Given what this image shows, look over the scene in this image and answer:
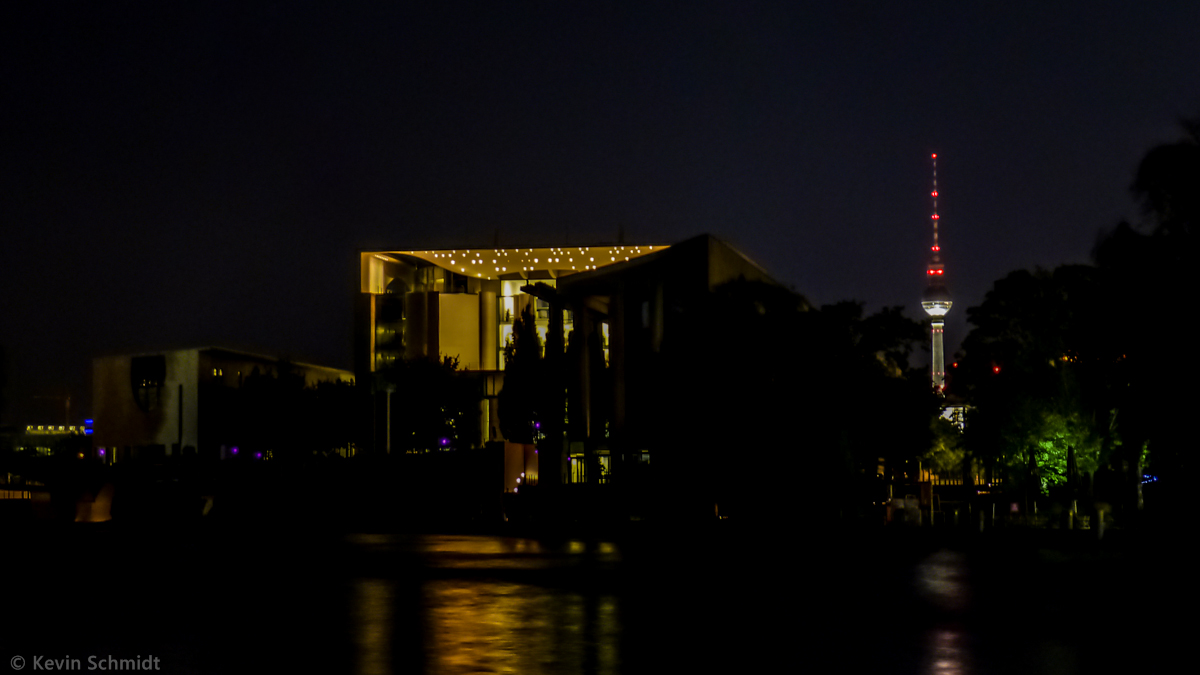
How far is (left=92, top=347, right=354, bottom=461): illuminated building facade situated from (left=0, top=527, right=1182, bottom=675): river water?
72031 millimetres

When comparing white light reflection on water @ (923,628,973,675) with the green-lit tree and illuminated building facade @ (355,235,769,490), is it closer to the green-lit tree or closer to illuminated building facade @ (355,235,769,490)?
the green-lit tree

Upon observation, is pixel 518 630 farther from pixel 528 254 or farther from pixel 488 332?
pixel 488 332

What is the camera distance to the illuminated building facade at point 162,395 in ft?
309

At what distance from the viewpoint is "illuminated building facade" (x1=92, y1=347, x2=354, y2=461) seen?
94.1 m

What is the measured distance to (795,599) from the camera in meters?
15.9

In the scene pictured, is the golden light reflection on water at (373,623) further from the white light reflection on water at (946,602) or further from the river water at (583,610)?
the white light reflection on water at (946,602)

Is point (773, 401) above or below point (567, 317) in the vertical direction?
below

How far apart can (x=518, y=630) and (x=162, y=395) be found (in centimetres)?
9151

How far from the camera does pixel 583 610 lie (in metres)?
14.4

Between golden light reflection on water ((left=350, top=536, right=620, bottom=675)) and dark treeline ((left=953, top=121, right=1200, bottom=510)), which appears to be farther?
dark treeline ((left=953, top=121, right=1200, bottom=510))

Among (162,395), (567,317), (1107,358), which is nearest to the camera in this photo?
(1107,358)

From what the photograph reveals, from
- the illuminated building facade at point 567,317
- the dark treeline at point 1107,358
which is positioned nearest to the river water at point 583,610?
the dark treeline at point 1107,358
